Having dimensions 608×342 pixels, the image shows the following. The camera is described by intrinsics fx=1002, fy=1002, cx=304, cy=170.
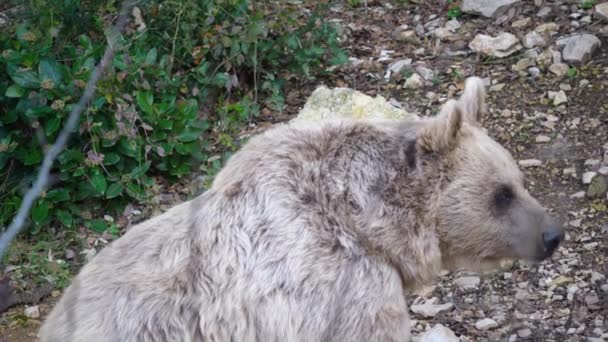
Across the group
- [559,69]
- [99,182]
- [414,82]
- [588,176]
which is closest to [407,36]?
[414,82]

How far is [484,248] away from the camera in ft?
14.8

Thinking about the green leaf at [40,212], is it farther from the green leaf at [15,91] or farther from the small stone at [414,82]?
the small stone at [414,82]

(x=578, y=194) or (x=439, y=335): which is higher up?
(x=578, y=194)

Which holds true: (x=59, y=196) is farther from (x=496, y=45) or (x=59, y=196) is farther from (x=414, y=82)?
(x=496, y=45)

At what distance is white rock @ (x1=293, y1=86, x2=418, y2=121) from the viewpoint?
6.71 meters

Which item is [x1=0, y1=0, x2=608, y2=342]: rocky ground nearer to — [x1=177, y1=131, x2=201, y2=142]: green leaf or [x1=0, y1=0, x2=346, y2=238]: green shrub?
[x1=0, y1=0, x2=346, y2=238]: green shrub

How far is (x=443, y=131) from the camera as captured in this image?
4.24m

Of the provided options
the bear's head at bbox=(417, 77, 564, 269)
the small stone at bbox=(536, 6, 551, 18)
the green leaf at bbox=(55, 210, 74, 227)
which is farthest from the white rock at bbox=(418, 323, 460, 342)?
the small stone at bbox=(536, 6, 551, 18)

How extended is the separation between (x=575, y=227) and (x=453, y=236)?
198cm

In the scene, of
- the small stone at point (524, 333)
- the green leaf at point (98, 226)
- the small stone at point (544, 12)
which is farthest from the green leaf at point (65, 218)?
the small stone at point (544, 12)

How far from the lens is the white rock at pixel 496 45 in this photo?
25.5 feet

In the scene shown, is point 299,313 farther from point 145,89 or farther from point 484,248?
point 145,89

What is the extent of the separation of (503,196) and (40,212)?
3395 mm

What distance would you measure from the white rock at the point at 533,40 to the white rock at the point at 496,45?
0.21 feet
